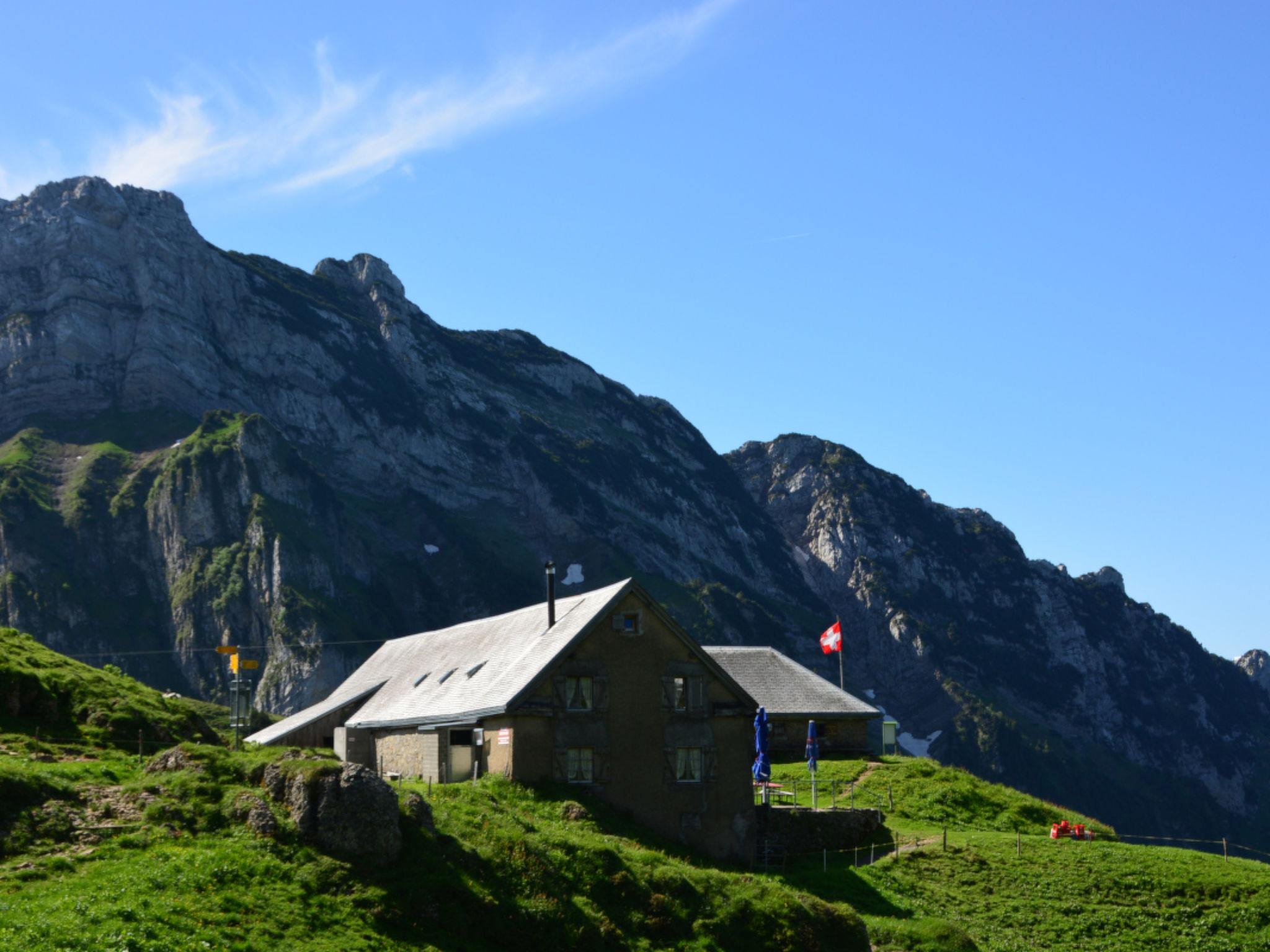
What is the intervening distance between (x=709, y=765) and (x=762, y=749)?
192cm

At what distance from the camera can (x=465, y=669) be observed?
1697 inches

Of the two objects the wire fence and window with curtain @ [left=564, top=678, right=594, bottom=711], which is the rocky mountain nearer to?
the wire fence

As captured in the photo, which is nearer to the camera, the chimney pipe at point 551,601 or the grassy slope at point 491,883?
the grassy slope at point 491,883

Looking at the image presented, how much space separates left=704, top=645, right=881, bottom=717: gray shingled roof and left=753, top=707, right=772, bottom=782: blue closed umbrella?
15.6 meters

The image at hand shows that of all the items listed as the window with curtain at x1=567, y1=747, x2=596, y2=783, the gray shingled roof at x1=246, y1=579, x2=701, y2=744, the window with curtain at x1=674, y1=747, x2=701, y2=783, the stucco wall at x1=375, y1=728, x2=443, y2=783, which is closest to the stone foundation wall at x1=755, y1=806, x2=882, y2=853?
the window with curtain at x1=674, y1=747, x2=701, y2=783

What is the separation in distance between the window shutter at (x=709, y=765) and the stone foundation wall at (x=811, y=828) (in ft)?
7.83

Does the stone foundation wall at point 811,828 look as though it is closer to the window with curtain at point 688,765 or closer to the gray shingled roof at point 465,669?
the window with curtain at point 688,765

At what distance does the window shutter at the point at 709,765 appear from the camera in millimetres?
37031

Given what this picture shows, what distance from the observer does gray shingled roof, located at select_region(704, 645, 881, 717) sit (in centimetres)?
5509

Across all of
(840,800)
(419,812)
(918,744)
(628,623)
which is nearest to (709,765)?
(628,623)

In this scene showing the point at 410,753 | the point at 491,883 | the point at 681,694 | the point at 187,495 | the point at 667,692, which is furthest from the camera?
the point at 187,495

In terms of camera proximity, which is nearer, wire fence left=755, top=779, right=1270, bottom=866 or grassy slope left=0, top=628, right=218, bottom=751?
grassy slope left=0, top=628, right=218, bottom=751

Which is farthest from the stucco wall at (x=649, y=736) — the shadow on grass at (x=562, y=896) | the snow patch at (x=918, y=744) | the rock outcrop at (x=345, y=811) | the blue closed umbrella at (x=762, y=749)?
the snow patch at (x=918, y=744)

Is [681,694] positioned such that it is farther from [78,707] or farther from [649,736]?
[78,707]
